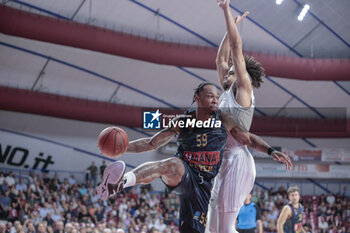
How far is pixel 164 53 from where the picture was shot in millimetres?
17047

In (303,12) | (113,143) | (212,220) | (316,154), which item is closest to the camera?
(113,143)

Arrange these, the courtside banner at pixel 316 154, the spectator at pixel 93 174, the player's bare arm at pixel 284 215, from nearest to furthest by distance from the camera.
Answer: the player's bare arm at pixel 284 215 < the spectator at pixel 93 174 < the courtside banner at pixel 316 154

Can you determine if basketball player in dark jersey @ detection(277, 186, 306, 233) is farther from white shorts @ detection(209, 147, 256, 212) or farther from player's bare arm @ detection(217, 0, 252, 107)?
player's bare arm @ detection(217, 0, 252, 107)

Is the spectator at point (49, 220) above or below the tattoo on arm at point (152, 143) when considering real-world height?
below

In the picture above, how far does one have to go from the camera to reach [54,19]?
50.8 ft

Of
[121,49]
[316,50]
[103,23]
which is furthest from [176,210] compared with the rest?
[316,50]

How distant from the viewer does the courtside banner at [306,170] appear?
23.3 metres

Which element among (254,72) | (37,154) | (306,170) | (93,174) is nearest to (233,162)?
(254,72)

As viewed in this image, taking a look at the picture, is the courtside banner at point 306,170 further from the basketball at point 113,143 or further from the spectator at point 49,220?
the basketball at point 113,143

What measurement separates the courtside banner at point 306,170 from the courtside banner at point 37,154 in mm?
8394

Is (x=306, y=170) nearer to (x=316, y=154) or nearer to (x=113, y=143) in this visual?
(x=316, y=154)

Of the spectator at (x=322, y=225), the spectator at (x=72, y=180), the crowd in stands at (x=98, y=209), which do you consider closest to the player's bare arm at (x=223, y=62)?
the crowd in stands at (x=98, y=209)

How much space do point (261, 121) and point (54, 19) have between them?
10.6m

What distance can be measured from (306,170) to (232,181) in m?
18.9
